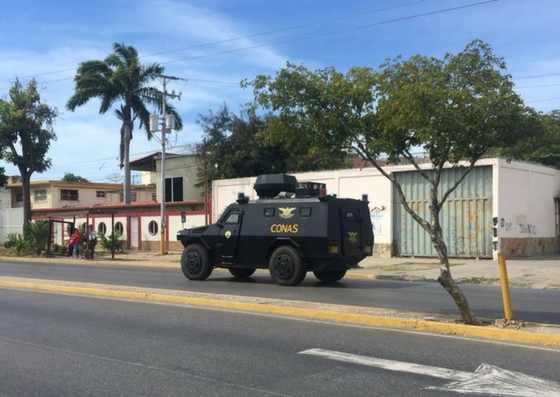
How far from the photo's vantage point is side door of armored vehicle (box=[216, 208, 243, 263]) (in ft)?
51.5

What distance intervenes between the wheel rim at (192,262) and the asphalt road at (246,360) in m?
6.29

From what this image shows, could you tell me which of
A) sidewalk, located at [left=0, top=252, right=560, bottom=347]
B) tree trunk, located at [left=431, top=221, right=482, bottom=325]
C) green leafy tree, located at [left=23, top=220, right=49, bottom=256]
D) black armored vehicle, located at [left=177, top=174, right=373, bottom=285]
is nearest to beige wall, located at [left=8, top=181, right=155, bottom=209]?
green leafy tree, located at [left=23, top=220, right=49, bottom=256]

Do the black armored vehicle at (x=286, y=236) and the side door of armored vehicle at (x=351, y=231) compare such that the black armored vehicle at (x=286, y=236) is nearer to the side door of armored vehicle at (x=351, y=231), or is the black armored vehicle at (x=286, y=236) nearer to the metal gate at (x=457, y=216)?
the side door of armored vehicle at (x=351, y=231)

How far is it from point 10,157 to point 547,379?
34.5 m

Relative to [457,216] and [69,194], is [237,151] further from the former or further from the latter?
[69,194]

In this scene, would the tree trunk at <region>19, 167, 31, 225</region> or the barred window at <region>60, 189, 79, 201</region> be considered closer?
the tree trunk at <region>19, 167, 31, 225</region>

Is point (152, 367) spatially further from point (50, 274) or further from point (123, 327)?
point (50, 274)

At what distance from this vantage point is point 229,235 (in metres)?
15.7

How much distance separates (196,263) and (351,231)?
4304 mm

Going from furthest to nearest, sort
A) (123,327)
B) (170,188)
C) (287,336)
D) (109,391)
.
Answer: (170,188)
(123,327)
(287,336)
(109,391)

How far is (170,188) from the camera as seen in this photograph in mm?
42969

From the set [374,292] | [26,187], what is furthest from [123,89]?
[374,292]

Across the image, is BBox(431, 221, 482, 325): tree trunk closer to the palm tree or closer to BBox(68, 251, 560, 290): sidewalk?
BBox(68, 251, 560, 290): sidewalk

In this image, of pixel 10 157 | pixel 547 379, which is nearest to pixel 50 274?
pixel 547 379
